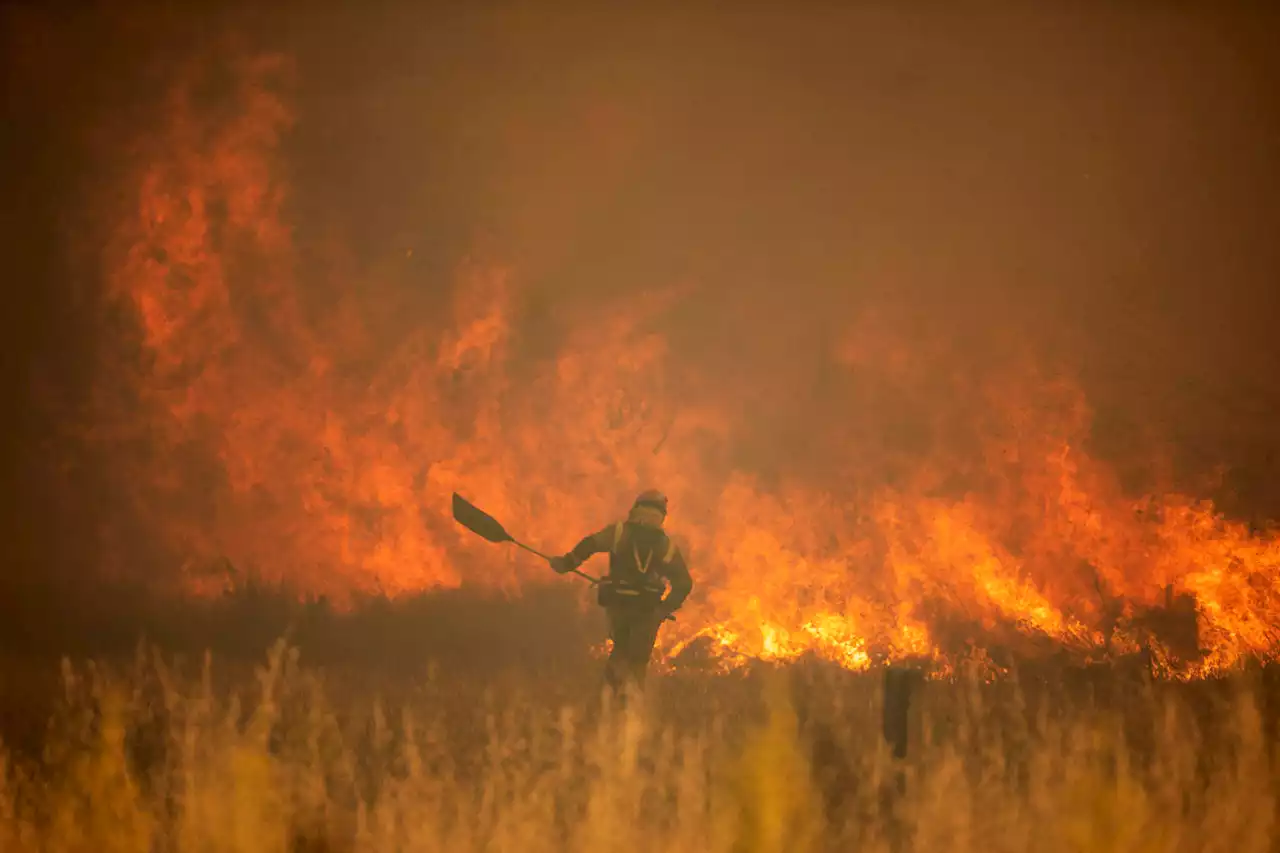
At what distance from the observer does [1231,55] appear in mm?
5652

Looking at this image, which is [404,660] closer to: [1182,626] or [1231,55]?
[1182,626]

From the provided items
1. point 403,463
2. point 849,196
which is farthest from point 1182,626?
point 403,463

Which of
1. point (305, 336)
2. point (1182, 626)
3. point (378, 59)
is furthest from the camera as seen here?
point (305, 336)

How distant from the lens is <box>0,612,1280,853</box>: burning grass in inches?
123

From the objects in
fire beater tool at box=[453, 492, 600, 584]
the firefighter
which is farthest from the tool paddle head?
the firefighter

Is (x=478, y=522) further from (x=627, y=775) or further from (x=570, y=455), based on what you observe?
(x=627, y=775)

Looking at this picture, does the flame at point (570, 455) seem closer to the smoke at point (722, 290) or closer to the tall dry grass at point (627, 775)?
the smoke at point (722, 290)

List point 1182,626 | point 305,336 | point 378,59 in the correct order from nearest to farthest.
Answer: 1. point 1182,626
2. point 378,59
3. point 305,336

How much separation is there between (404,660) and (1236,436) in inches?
230

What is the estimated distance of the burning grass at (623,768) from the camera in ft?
10.3

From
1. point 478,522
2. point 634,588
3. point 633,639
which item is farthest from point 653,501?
point 478,522

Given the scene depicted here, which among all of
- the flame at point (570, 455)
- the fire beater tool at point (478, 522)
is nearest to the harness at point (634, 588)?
the fire beater tool at point (478, 522)

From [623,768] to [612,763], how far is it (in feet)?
0.47

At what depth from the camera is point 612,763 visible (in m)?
3.58
